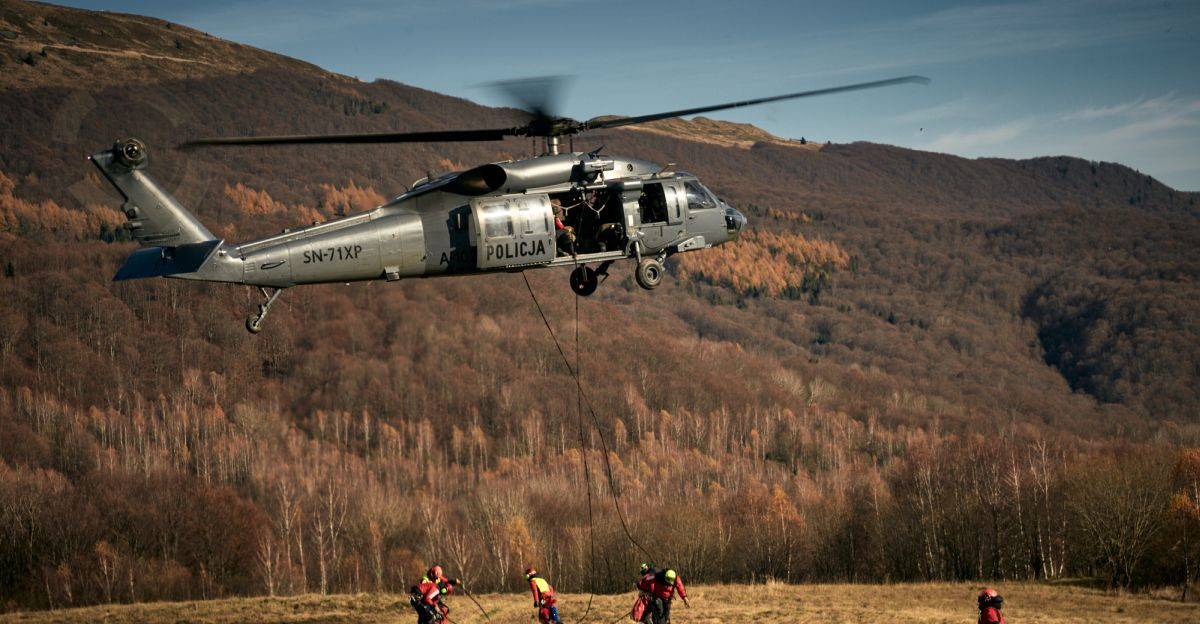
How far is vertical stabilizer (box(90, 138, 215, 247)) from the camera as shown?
83.0 feet

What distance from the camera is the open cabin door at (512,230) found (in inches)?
1166

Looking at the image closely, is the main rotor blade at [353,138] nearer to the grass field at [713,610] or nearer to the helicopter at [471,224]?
the helicopter at [471,224]

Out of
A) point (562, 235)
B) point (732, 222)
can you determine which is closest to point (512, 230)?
point (562, 235)

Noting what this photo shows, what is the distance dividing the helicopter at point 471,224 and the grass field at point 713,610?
18.5 meters

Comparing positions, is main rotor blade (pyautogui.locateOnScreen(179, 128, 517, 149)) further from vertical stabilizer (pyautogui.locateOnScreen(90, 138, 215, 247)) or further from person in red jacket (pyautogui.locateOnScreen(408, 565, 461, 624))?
person in red jacket (pyautogui.locateOnScreen(408, 565, 461, 624))

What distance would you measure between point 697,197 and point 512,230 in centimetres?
622

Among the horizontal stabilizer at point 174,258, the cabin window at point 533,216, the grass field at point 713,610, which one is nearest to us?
the horizontal stabilizer at point 174,258

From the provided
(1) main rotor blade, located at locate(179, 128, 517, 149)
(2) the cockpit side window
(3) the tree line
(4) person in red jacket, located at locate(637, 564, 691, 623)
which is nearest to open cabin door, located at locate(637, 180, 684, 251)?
(2) the cockpit side window

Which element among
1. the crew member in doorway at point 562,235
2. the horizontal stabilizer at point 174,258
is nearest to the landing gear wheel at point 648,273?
the crew member in doorway at point 562,235

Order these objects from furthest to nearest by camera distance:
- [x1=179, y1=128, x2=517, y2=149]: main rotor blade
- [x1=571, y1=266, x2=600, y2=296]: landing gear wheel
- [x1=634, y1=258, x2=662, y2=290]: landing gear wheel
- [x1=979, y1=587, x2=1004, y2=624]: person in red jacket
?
[x1=571, y1=266, x2=600, y2=296]: landing gear wheel < [x1=634, y1=258, x2=662, y2=290]: landing gear wheel < [x1=979, y1=587, x2=1004, y2=624]: person in red jacket < [x1=179, y1=128, x2=517, y2=149]: main rotor blade

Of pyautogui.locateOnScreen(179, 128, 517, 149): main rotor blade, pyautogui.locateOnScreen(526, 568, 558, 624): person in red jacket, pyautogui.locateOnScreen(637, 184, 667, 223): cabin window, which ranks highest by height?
pyautogui.locateOnScreen(179, 128, 517, 149): main rotor blade

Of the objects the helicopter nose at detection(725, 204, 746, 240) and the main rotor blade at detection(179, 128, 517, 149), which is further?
the helicopter nose at detection(725, 204, 746, 240)

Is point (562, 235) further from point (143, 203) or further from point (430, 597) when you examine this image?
point (143, 203)

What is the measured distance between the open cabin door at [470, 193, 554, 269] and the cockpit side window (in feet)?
15.9
